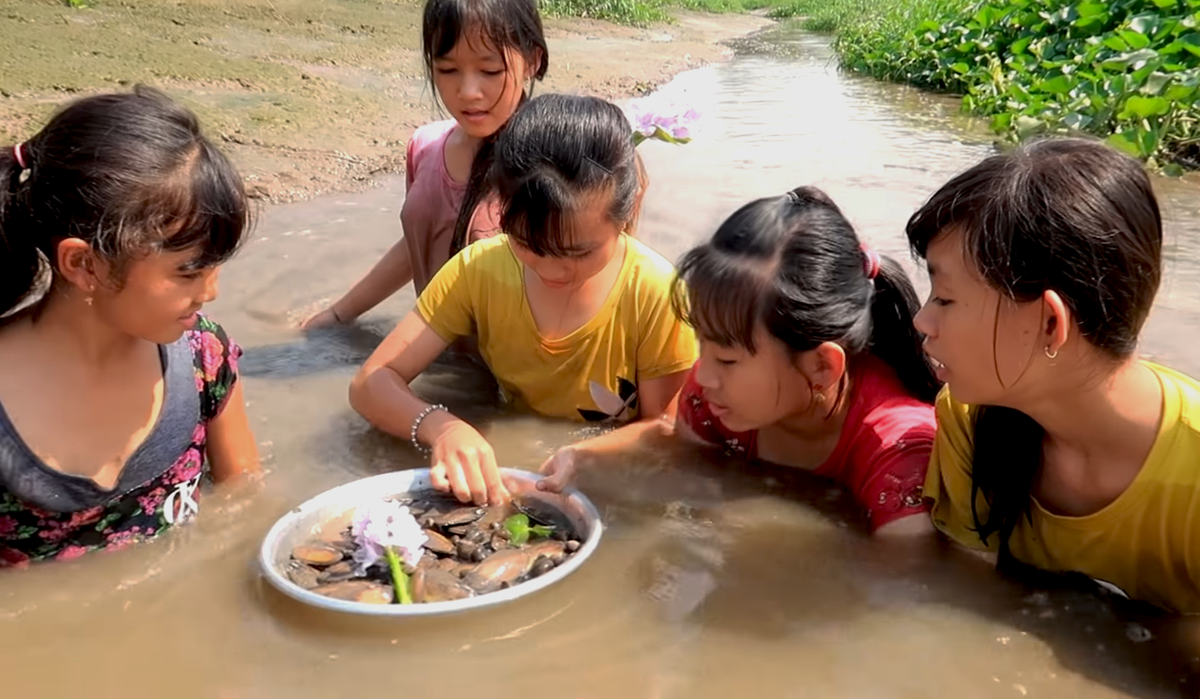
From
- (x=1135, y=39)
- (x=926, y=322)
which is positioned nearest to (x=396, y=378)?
(x=926, y=322)

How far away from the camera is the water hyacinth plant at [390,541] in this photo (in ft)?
6.59

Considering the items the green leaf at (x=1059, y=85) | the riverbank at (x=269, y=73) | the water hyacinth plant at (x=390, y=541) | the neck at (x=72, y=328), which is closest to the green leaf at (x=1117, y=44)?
the green leaf at (x=1059, y=85)

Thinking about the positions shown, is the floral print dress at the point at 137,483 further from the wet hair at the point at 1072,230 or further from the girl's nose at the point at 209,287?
the wet hair at the point at 1072,230

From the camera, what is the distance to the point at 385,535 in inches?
79.4

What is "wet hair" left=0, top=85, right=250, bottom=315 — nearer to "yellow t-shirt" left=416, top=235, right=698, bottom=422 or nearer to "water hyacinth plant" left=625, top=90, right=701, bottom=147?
"yellow t-shirt" left=416, top=235, right=698, bottom=422

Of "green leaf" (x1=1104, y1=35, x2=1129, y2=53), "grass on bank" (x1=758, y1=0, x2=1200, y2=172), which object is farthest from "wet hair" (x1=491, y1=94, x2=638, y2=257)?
"green leaf" (x1=1104, y1=35, x2=1129, y2=53)

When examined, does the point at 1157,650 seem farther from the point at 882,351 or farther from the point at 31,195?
the point at 31,195

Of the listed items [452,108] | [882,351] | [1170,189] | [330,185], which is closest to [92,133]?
[452,108]

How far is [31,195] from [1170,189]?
4917 mm

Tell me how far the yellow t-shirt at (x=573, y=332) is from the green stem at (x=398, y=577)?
894 millimetres

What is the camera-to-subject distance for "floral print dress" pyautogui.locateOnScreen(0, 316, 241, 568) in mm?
2100

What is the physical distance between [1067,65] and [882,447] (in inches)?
210

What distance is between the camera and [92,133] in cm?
197

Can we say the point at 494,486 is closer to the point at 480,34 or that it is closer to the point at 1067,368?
the point at 1067,368
